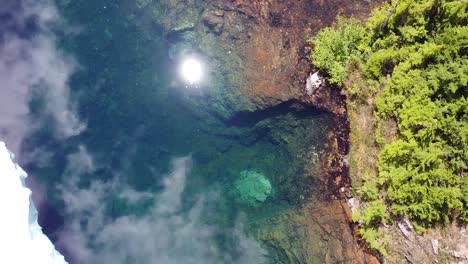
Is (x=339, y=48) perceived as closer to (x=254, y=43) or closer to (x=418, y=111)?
(x=254, y=43)

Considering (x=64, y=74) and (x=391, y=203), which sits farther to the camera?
(x=64, y=74)

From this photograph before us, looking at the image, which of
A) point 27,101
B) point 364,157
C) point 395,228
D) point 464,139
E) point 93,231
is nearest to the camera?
point 464,139

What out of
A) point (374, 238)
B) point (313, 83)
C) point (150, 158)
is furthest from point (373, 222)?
point (150, 158)

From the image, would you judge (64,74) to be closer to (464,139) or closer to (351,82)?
(351,82)

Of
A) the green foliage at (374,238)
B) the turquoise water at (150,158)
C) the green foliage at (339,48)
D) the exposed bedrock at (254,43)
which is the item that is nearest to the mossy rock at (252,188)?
the turquoise water at (150,158)

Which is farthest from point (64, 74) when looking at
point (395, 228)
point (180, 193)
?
point (395, 228)

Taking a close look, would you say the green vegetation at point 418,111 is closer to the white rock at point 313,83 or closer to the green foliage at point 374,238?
the green foliage at point 374,238

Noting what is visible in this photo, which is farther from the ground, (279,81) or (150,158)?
(279,81)

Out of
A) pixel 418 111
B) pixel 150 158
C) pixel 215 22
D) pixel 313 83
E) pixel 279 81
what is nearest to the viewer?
pixel 418 111
